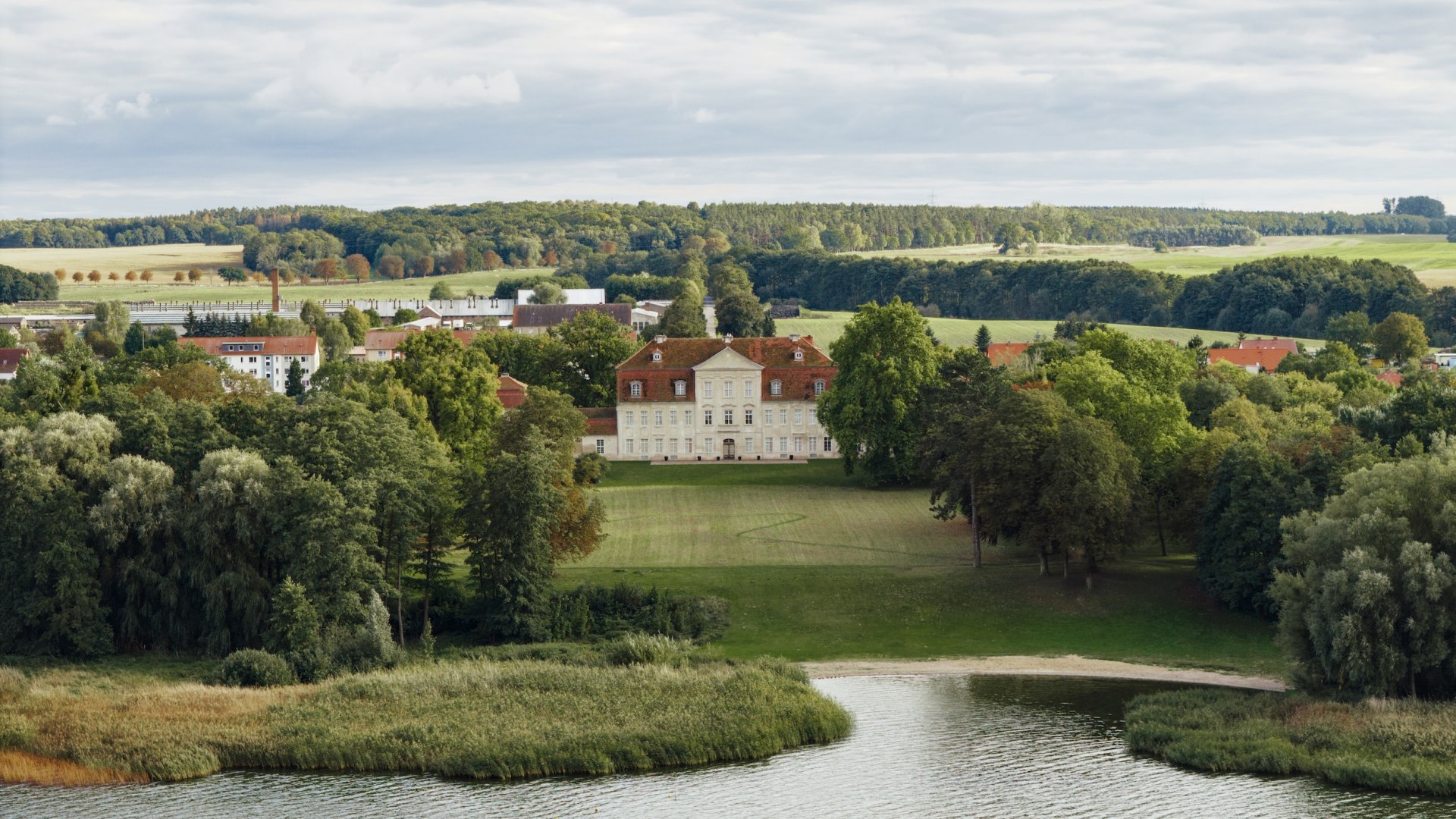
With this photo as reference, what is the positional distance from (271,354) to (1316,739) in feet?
375

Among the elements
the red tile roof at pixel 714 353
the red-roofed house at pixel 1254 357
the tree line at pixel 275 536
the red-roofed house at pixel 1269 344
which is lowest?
the tree line at pixel 275 536

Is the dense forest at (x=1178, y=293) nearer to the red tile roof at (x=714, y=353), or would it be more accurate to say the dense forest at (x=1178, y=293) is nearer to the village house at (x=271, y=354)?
the village house at (x=271, y=354)

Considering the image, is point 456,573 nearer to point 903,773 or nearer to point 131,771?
point 131,771

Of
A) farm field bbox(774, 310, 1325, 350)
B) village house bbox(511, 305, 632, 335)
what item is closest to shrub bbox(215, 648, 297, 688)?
farm field bbox(774, 310, 1325, 350)

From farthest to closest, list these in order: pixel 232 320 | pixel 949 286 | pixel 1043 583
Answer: pixel 949 286
pixel 232 320
pixel 1043 583

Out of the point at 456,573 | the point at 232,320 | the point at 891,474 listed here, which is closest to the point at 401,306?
the point at 232,320

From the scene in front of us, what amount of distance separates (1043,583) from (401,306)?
5690 inches

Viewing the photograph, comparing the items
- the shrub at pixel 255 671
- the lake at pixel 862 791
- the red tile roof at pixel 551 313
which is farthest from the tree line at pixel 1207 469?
the red tile roof at pixel 551 313

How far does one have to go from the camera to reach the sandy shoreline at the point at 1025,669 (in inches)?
1989

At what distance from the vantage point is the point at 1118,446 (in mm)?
61625

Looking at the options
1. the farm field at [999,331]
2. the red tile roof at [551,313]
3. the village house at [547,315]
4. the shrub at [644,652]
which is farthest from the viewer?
the red tile roof at [551,313]

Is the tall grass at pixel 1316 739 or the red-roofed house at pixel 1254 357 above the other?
the red-roofed house at pixel 1254 357

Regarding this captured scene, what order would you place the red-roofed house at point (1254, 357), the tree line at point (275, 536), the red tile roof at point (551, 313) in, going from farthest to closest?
1. the red tile roof at point (551, 313)
2. the red-roofed house at point (1254, 357)
3. the tree line at point (275, 536)

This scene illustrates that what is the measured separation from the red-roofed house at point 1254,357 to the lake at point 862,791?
267ft
